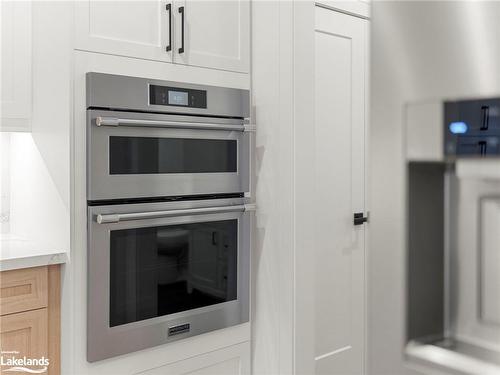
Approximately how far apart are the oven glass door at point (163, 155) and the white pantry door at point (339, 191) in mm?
564

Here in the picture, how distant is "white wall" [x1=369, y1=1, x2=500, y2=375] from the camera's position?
0.61 metres

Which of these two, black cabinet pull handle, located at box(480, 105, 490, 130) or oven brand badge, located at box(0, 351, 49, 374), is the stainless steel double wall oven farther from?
black cabinet pull handle, located at box(480, 105, 490, 130)

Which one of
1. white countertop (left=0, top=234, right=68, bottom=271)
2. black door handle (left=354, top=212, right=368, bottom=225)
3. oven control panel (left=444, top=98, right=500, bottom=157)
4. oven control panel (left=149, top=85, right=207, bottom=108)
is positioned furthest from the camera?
black door handle (left=354, top=212, right=368, bottom=225)

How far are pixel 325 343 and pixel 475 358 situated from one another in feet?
6.50

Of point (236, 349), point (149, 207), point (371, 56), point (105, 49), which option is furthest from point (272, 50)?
point (371, 56)

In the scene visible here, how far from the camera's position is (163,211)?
1.82 meters

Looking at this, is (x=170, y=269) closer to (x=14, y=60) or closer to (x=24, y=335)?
(x=24, y=335)

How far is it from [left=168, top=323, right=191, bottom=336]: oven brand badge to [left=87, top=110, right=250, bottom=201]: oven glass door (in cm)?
48

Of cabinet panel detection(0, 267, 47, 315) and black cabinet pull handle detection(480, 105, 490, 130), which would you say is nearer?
black cabinet pull handle detection(480, 105, 490, 130)

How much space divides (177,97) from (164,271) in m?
0.63

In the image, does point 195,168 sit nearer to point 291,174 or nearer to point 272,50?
point 291,174

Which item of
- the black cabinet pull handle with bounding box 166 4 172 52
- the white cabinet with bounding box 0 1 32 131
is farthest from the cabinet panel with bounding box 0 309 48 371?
the black cabinet pull handle with bounding box 166 4 172 52

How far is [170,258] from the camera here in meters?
1.88

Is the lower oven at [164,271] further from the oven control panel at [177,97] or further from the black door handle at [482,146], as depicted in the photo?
the black door handle at [482,146]
